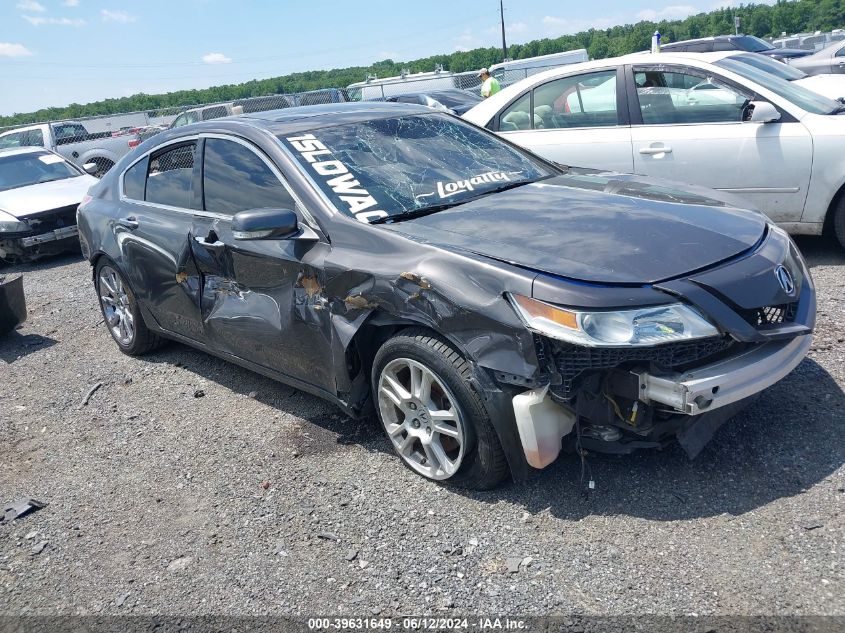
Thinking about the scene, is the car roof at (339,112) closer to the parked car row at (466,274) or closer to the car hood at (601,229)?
the parked car row at (466,274)

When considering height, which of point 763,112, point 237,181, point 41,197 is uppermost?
point 237,181

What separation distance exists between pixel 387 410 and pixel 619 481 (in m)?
1.12

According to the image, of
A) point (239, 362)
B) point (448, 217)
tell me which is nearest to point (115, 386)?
point (239, 362)

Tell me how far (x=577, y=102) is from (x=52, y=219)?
23.6ft

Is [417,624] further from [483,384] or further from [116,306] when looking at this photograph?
[116,306]

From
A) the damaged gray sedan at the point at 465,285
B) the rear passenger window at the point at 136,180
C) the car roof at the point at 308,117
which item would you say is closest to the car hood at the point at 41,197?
the rear passenger window at the point at 136,180

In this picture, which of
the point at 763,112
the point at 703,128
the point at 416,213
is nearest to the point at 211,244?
the point at 416,213

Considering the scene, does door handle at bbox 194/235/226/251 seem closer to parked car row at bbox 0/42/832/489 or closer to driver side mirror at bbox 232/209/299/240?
parked car row at bbox 0/42/832/489

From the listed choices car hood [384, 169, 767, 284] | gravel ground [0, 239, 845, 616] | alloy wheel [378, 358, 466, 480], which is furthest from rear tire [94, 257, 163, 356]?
car hood [384, 169, 767, 284]

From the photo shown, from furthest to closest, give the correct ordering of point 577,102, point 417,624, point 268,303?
1. point 577,102
2. point 268,303
3. point 417,624

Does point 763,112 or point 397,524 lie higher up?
point 763,112

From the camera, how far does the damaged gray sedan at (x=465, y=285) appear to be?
2.90m

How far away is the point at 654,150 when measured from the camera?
6125 mm

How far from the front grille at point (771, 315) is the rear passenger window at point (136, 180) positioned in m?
3.95
